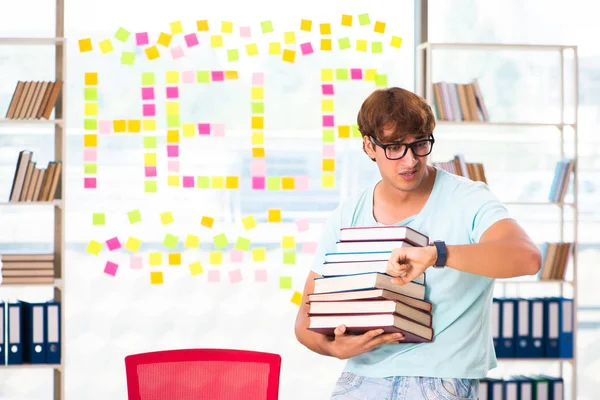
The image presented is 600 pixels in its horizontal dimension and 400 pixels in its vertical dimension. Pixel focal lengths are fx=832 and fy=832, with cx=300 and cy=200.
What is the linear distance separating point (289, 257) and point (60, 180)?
122cm

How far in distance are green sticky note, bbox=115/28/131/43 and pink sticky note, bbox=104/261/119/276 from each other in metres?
1.16

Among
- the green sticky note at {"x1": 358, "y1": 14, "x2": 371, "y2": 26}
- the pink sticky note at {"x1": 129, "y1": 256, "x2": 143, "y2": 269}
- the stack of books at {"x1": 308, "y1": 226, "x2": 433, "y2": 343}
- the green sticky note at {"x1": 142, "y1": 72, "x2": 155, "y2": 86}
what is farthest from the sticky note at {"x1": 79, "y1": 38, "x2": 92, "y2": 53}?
the stack of books at {"x1": 308, "y1": 226, "x2": 433, "y2": 343}

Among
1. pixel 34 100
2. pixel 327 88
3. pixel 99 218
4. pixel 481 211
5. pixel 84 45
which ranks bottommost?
pixel 99 218

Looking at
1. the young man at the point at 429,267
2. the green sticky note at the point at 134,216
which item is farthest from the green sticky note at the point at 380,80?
the young man at the point at 429,267

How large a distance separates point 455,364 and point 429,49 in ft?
8.47

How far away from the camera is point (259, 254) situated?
172 inches

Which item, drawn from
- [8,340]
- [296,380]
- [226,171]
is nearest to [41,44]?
[226,171]

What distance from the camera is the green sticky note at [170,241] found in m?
4.33

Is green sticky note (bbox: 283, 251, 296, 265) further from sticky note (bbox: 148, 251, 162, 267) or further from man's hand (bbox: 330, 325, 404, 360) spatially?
man's hand (bbox: 330, 325, 404, 360)

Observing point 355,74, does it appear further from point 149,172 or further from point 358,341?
point 358,341

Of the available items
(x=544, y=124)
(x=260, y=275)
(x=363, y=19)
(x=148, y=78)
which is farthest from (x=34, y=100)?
(x=544, y=124)

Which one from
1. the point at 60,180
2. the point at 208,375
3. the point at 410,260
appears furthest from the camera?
the point at 60,180

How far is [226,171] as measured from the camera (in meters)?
4.34

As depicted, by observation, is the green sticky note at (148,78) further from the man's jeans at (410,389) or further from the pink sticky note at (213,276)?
the man's jeans at (410,389)
